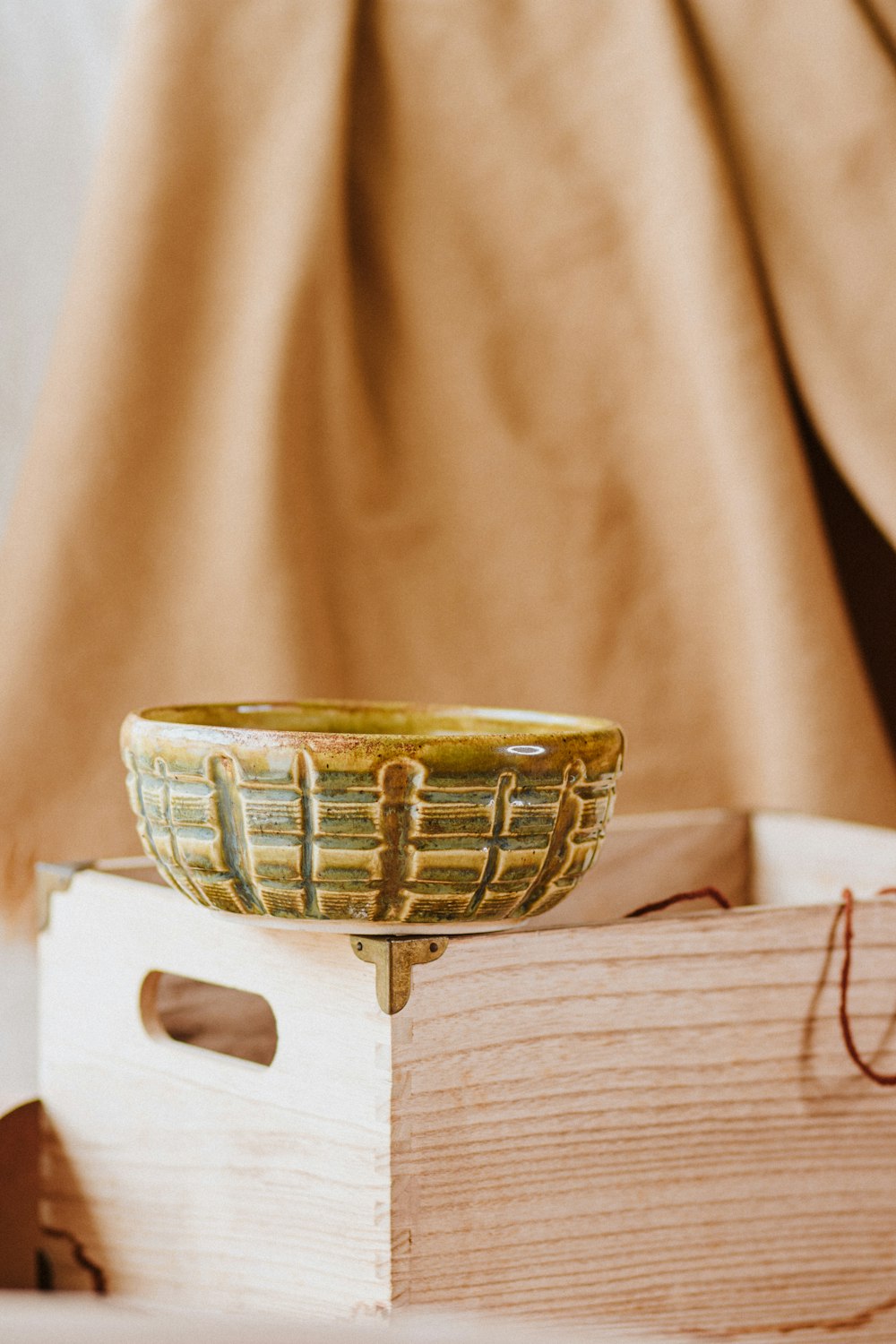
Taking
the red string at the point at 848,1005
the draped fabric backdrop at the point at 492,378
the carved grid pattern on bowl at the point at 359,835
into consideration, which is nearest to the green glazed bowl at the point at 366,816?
the carved grid pattern on bowl at the point at 359,835

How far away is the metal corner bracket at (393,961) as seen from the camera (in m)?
0.52

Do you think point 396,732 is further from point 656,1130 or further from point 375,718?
point 656,1130

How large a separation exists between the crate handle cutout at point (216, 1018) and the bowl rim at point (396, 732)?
0.20m

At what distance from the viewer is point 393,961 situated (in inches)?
20.5

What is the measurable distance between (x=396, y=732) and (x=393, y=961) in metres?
0.16

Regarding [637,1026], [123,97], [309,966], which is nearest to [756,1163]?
[637,1026]

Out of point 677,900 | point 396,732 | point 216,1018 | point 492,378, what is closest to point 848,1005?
point 677,900

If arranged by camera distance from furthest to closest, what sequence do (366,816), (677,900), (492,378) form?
1. (492,378)
2. (677,900)
3. (366,816)

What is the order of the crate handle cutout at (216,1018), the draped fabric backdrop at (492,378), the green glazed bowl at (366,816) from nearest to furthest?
the green glazed bowl at (366,816) → the crate handle cutout at (216,1018) → the draped fabric backdrop at (492,378)

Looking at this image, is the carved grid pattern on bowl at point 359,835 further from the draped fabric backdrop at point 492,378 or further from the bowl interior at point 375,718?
the draped fabric backdrop at point 492,378

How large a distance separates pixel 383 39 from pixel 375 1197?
775 mm

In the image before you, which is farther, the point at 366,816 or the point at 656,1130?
the point at 656,1130

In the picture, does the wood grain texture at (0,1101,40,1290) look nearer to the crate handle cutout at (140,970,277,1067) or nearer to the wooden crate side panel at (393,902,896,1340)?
the crate handle cutout at (140,970,277,1067)

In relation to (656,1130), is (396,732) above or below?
above
